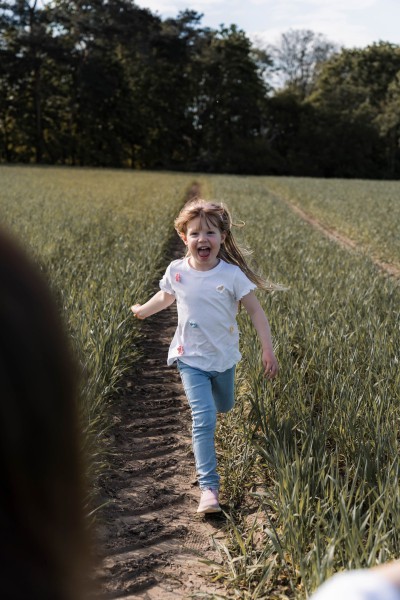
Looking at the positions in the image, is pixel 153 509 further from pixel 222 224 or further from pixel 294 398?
pixel 222 224

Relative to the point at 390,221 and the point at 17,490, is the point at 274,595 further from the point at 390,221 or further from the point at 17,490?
the point at 390,221

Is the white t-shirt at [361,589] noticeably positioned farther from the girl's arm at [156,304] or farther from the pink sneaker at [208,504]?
the girl's arm at [156,304]

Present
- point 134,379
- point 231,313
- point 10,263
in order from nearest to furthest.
→ point 10,263 → point 231,313 → point 134,379

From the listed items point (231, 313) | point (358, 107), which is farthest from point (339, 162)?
point (231, 313)

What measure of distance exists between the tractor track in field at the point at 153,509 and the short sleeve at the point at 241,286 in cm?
89

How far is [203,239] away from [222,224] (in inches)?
5.2

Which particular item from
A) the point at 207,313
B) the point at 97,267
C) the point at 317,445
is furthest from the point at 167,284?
the point at 97,267

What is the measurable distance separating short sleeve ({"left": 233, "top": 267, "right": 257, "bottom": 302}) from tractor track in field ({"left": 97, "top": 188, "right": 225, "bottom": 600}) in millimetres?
887

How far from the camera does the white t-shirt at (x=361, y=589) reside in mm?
552

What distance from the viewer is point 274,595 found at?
89.9 inches

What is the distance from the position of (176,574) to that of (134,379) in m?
2.37

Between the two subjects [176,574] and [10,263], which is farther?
[176,574]

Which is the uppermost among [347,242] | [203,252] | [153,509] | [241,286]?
[203,252]

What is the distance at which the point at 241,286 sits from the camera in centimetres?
310
